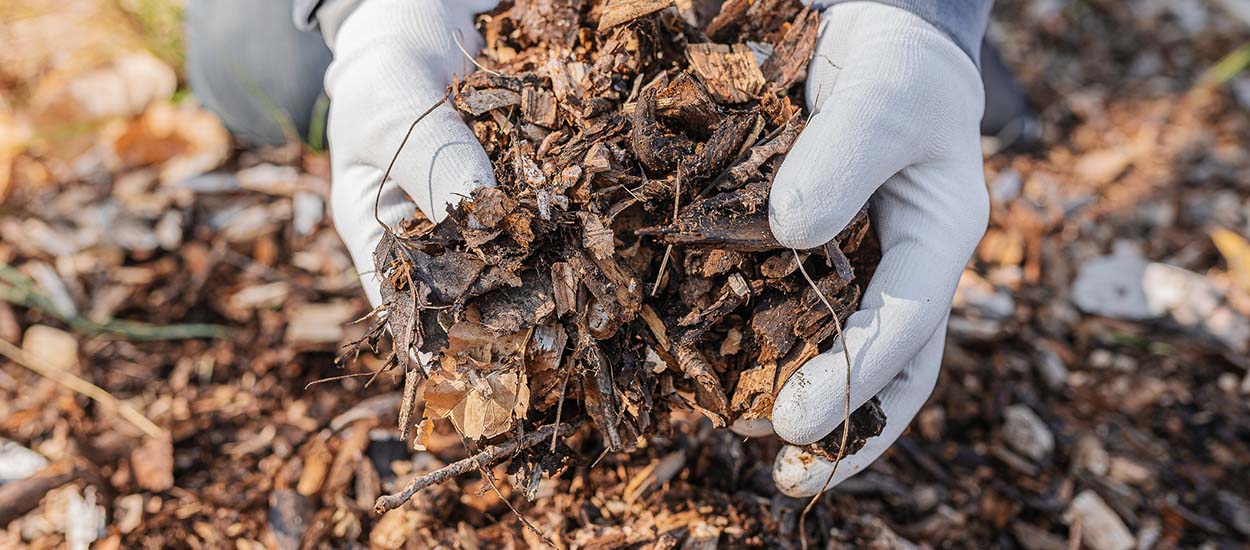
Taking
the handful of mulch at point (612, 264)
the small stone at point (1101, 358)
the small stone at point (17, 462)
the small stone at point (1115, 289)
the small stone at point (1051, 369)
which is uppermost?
the handful of mulch at point (612, 264)

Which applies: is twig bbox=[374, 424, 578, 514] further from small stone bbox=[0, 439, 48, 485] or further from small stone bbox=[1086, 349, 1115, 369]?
small stone bbox=[1086, 349, 1115, 369]

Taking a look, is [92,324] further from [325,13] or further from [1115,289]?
[1115,289]

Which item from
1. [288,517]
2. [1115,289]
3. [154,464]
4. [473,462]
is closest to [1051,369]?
[1115,289]

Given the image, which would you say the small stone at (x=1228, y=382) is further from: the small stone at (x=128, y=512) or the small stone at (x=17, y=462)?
the small stone at (x=17, y=462)

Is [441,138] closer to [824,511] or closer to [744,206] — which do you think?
[744,206]

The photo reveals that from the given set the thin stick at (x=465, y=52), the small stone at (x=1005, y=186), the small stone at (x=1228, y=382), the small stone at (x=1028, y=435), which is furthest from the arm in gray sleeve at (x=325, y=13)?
the small stone at (x=1228, y=382)

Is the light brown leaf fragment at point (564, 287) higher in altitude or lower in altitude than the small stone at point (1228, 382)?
higher
